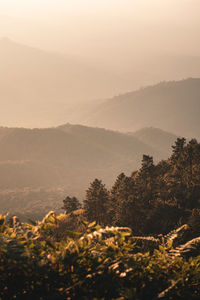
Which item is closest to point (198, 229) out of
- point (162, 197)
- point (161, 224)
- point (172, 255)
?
point (161, 224)

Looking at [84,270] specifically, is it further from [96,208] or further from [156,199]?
[96,208]

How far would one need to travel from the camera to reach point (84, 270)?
14.8 feet

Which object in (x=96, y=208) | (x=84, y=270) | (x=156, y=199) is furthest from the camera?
(x=96, y=208)

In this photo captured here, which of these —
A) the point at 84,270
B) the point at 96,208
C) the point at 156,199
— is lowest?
the point at 96,208

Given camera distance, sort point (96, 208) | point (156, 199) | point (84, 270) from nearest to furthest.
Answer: point (84, 270), point (156, 199), point (96, 208)

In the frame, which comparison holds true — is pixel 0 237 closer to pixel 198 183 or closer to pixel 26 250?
pixel 26 250

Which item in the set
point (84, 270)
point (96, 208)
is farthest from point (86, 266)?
point (96, 208)

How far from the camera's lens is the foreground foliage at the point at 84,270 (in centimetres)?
421

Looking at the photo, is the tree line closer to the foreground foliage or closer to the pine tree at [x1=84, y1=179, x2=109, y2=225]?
the pine tree at [x1=84, y1=179, x2=109, y2=225]

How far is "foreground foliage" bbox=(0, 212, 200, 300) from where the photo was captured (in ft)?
13.8

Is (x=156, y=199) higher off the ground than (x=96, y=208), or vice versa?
(x=156, y=199)

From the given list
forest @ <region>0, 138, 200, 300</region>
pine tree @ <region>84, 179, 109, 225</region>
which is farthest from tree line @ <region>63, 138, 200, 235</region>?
forest @ <region>0, 138, 200, 300</region>

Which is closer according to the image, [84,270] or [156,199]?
[84,270]

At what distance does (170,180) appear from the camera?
69500mm
